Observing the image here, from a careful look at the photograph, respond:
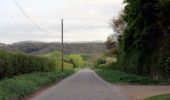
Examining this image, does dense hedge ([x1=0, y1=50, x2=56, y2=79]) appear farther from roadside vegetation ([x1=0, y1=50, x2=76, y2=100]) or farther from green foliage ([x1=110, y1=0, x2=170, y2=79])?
green foliage ([x1=110, y1=0, x2=170, y2=79])

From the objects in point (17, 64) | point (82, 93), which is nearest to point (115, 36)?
point (17, 64)

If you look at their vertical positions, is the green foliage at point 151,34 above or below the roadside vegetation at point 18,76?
above

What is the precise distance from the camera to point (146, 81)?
41594mm

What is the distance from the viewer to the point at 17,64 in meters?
37.1

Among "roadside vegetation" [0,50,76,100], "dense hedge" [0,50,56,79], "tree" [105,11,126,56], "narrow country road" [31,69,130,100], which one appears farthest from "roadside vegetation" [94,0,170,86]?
"tree" [105,11,126,56]

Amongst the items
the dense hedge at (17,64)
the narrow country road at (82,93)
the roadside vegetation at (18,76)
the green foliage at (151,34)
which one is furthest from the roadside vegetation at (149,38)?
the roadside vegetation at (18,76)

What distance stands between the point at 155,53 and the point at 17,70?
1424 centimetres

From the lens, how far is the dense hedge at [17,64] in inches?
1240

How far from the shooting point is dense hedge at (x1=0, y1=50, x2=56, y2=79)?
103 feet

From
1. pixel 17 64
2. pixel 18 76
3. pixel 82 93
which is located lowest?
pixel 82 93

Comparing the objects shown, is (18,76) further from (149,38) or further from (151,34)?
(149,38)

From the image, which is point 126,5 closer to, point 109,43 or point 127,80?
point 127,80

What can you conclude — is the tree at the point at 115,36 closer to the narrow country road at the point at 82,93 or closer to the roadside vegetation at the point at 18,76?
the roadside vegetation at the point at 18,76

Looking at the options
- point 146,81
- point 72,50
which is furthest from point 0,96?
point 72,50
